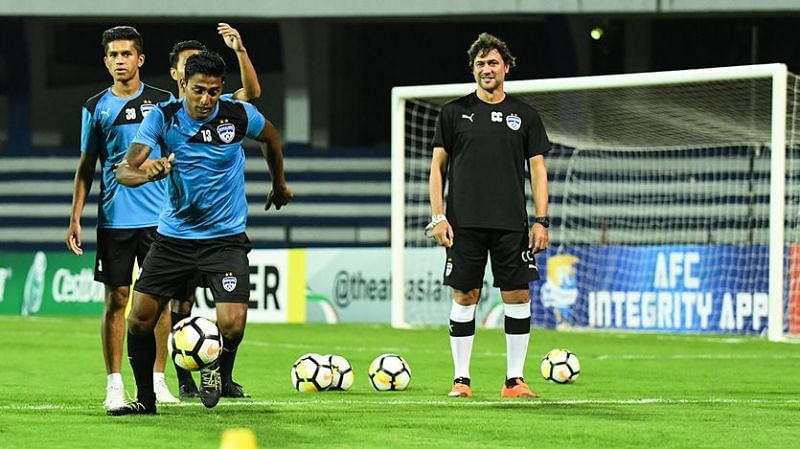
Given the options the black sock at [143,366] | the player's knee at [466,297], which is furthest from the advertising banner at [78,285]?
the black sock at [143,366]

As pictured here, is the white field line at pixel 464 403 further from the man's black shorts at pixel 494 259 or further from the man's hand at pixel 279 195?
the man's hand at pixel 279 195

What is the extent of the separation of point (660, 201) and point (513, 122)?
1457 cm

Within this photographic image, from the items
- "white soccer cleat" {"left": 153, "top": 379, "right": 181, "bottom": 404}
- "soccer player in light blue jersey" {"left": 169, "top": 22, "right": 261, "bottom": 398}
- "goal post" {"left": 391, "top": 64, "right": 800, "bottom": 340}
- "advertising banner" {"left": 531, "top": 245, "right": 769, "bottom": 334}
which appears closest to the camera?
"soccer player in light blue jersey" {"left": 169, "top": 22, "right": 261, "bottom": 398}

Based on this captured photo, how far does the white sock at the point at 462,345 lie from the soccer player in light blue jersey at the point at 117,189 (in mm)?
1868

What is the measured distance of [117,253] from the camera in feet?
28.1

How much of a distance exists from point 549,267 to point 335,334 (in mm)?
3043

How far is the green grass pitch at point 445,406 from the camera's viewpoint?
23.0 feet

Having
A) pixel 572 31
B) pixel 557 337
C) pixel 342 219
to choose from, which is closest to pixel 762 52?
pixel 572 31

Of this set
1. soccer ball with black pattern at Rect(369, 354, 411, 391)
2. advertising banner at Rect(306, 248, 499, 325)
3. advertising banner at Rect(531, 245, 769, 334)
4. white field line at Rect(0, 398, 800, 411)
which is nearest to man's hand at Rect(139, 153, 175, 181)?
white field line at Rect(0, 398, 800, 411)

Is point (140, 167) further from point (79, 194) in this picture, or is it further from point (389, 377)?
point (389, 377)

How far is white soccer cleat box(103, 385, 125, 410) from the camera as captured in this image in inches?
315

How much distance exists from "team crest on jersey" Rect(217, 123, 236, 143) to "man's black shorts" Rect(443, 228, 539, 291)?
1.77 m

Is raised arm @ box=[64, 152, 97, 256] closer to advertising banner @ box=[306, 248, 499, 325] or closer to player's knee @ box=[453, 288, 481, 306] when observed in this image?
player's knee @ box=[453, 288, 481, 306]

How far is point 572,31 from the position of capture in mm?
24578
